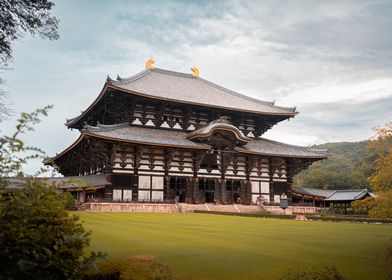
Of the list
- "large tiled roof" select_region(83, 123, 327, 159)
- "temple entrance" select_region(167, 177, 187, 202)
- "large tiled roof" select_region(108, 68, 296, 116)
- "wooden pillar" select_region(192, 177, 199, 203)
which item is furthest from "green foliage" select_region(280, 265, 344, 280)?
"wooden pillar" select_region(192, 177, 199, 203)

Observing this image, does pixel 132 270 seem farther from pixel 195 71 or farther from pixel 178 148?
pixel 195 71

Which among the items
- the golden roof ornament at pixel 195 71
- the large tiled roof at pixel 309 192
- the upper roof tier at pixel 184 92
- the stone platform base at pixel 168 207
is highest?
the golden roof ornament at pixel 195 71

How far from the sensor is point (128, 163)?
35.8m

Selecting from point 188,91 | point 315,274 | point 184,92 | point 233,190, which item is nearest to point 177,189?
point 233,190

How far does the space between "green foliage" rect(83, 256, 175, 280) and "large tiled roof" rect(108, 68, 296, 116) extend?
30.1 meters

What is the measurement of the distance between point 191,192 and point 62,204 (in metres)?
33.7

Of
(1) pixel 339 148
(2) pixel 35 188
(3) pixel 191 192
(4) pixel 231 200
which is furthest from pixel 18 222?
(1) pixel 339 148

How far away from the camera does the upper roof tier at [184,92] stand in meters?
39.3

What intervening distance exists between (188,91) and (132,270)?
3930 cm

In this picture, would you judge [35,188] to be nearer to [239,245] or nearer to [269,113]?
[239,245]

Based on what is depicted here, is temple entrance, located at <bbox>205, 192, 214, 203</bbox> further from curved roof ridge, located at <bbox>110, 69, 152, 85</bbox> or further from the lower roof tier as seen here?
curved roof ridge, located at <bbox>110, 69, 152, 85</bbox>

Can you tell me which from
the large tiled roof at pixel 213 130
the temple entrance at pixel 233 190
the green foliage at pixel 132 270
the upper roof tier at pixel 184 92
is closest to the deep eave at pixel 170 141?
the large tiled roof at pixel 213 130

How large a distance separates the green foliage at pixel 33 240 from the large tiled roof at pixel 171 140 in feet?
90.0

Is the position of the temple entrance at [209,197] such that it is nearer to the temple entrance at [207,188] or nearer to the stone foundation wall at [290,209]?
the temple entrance at [207,188]
